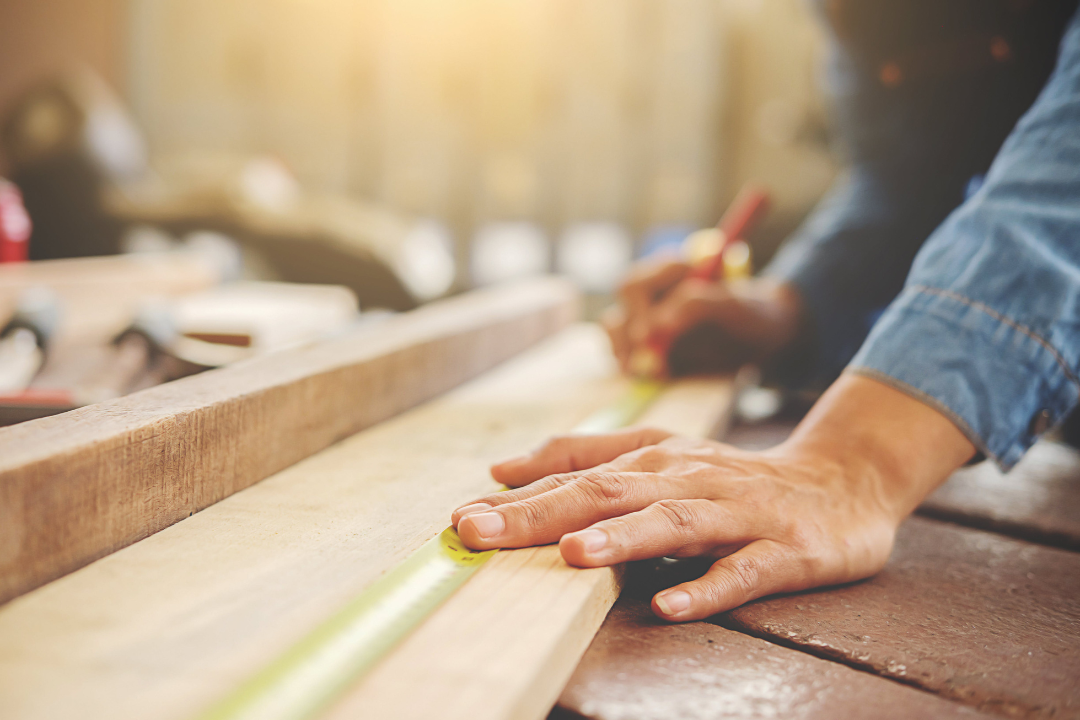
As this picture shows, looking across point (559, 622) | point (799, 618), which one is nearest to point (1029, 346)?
point (799, 618)

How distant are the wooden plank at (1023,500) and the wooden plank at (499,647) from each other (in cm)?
60

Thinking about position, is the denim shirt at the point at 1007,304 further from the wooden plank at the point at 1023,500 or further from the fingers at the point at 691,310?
the fingers at the point at 691,310

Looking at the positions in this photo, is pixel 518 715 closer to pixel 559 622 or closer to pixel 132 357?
pixel 559 622

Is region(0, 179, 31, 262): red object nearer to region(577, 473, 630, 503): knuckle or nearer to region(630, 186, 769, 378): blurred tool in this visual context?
region(630, 186, 769, 378): blurred tool

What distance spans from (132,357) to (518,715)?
0.94 meters

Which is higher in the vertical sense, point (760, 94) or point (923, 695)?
point (760, 94)

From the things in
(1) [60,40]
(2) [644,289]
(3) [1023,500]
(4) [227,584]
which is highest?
(1) [60,40]

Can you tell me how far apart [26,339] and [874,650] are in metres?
1.20

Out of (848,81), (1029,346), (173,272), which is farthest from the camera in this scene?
(173,272)

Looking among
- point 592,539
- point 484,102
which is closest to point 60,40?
point 484,102

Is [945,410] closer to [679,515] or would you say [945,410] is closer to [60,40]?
[679,515]

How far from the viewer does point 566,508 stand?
2.04 ft

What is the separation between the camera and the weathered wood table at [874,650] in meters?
0.48

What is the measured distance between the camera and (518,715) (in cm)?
41
